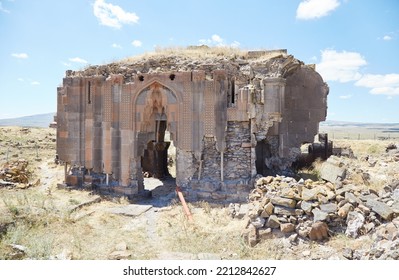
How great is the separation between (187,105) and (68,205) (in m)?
4.93

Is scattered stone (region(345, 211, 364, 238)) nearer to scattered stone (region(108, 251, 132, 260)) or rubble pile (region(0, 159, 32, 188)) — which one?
scattered stone (region(108, 251, 132, 260))

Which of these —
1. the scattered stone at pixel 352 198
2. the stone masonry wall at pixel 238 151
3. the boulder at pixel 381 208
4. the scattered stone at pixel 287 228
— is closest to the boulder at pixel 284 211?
the scattered stone at pixel 287 228

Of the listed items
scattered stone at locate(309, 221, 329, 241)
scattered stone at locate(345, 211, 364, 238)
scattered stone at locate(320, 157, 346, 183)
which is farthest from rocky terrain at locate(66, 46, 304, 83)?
scattered stone at locate(309, 221, 329, 241)

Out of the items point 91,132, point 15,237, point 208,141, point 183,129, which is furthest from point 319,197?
point 91,132

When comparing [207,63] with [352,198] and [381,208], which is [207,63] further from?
[381,208]

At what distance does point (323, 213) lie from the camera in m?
7.09

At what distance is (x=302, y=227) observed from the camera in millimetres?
7027

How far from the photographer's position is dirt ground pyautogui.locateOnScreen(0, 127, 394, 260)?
6.49 m

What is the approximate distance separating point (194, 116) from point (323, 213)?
531cm

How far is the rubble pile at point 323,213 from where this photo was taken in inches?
264

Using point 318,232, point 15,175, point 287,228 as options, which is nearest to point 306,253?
point 318,232

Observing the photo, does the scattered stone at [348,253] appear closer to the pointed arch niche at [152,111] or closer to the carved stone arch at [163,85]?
the pointed arch niche at [152,111]
